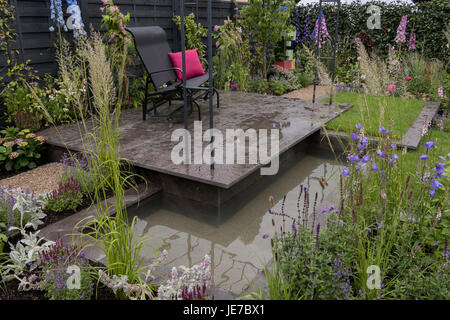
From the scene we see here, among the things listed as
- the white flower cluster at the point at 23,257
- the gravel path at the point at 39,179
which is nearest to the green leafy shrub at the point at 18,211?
the white flower cluster at the point at 23,257

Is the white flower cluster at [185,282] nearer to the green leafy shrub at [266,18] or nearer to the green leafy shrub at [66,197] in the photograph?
the green leafy shrub at [66,197]

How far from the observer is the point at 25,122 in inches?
166

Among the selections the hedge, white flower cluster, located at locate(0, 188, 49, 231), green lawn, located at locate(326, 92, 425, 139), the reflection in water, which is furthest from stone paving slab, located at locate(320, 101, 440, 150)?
white flower cluster, located at locate(0, 188, 49, 231)

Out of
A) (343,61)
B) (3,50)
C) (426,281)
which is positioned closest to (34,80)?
(3,50)

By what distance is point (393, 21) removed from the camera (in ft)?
27.5

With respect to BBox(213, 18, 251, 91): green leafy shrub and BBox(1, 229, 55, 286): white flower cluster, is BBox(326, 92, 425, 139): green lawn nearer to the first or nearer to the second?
BBox(213, 18, 251, 91): green leafy shrub

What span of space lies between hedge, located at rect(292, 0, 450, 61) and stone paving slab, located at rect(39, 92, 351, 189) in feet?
11.7

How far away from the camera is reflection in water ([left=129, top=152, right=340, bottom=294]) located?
8.24 ft

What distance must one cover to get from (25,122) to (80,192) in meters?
1.71

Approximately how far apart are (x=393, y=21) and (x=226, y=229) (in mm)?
7422

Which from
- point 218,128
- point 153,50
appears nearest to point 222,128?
point 218,128

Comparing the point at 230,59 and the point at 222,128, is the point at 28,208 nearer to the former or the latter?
the point at 222,128
